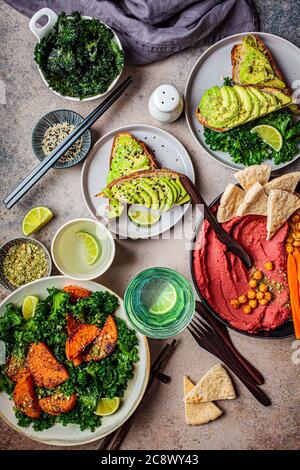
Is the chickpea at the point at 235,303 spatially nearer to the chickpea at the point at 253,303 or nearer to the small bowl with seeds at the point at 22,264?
the chickpea at the point at 253,303

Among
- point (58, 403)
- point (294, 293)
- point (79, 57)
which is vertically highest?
point (79, 57)

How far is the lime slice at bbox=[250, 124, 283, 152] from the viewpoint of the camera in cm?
292

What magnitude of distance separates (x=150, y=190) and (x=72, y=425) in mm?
1471

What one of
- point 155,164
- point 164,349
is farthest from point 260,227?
point 164,349

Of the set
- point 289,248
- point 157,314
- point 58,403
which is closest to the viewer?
point 157,314

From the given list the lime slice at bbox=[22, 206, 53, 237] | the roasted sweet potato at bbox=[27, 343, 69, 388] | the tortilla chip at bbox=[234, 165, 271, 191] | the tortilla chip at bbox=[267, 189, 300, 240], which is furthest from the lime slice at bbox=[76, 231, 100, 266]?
the tortilla chip at bbox=[267, 189, 300, 240]

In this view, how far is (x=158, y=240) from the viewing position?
306 cm

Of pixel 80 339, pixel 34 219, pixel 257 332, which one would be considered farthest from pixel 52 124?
pixel 257 332

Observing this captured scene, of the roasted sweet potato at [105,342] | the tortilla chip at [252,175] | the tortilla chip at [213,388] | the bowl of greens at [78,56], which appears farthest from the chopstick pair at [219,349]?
the bowl of greens at [78,56]

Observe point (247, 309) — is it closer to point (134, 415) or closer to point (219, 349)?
point (219, 349)

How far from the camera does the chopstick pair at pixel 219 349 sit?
2.97 meters

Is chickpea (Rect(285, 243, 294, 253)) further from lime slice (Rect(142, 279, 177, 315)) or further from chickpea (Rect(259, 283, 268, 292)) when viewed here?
lime slice (Rect(142, 279, 177, 315))
